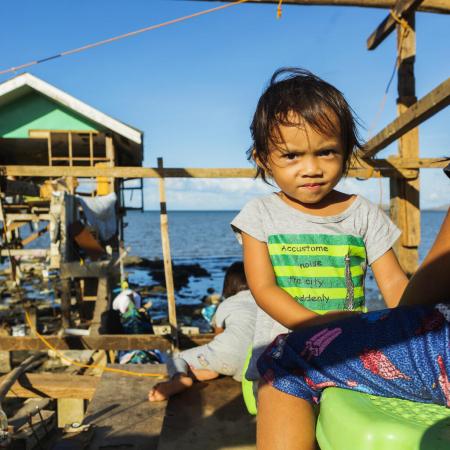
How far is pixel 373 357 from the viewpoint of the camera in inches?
54.4

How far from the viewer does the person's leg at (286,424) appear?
142 cm

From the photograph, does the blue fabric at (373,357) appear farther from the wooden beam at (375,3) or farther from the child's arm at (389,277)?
the wooden beam at (375,3)

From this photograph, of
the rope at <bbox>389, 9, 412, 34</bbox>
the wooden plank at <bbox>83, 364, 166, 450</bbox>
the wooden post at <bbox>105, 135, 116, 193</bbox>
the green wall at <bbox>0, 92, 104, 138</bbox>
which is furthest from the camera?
the green wall at <bbox>0, 92, 104, 138</bbox>

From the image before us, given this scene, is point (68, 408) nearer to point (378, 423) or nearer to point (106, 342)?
point (106, 342)

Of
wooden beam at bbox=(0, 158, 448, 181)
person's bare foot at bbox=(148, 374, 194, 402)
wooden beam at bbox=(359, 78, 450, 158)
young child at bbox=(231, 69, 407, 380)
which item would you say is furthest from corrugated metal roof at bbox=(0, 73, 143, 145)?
young child at bbox=(231, 69, 407, 380)

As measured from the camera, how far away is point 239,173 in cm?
459

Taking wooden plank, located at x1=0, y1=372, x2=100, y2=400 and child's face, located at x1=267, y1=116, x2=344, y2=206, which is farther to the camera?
wooden plank, located at x1=0, y1=372, x2=100, y2=400

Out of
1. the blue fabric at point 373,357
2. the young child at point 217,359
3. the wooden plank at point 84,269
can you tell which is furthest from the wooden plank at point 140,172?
the blue fabric at point 373,357

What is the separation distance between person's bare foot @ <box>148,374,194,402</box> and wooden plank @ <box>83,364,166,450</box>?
0.22 ft

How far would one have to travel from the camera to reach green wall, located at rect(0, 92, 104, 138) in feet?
45.1

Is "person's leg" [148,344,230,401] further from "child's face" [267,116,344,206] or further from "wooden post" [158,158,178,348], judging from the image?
"child's face" [267,116,344,206]

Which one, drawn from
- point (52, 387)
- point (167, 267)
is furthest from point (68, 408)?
point (167, 267)

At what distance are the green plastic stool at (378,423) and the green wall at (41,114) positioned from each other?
13.6 m

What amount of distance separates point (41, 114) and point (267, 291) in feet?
45.2
